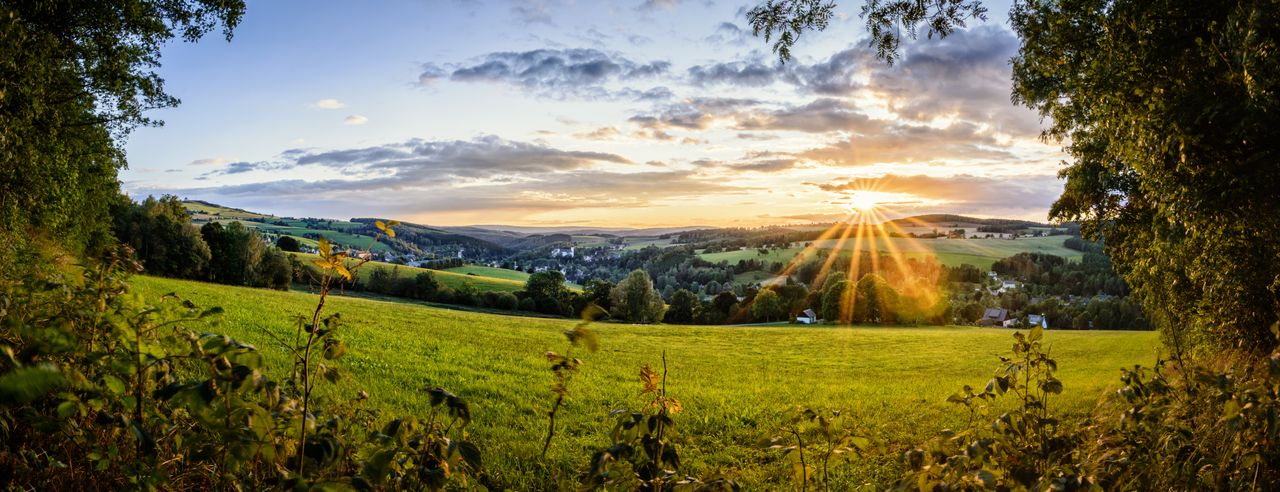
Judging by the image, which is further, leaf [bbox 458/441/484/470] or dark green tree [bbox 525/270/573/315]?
dark green tree [bbox 525/270/573/315]

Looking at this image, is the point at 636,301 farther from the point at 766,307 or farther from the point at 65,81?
the point at 65,81

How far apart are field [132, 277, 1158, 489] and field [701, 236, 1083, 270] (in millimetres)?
103053

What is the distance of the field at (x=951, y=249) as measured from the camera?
130375 mm

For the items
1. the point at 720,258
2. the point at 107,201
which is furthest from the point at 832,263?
the point at 107,201

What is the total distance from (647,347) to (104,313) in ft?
83.7

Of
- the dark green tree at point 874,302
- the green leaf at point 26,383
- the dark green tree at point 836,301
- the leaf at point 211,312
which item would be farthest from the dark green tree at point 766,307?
the green leaf at point 26,383

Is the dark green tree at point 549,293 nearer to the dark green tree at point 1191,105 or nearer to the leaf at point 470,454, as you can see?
the dark green tree at point 1191,105

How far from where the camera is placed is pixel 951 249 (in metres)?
144

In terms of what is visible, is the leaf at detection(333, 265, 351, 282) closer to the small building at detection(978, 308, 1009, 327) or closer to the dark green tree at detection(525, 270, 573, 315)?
the dark green tree at detection(525, 270, 573, 315)

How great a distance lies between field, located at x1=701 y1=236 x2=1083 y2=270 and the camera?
5133 inches

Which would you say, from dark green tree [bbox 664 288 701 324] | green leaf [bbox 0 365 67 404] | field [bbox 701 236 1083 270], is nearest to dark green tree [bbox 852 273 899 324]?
dark green tree [bbox 664 288 701 324]

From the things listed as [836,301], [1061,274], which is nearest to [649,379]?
[836,301]

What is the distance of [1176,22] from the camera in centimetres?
684

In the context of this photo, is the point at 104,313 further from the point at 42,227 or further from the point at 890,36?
the point at 42,227
